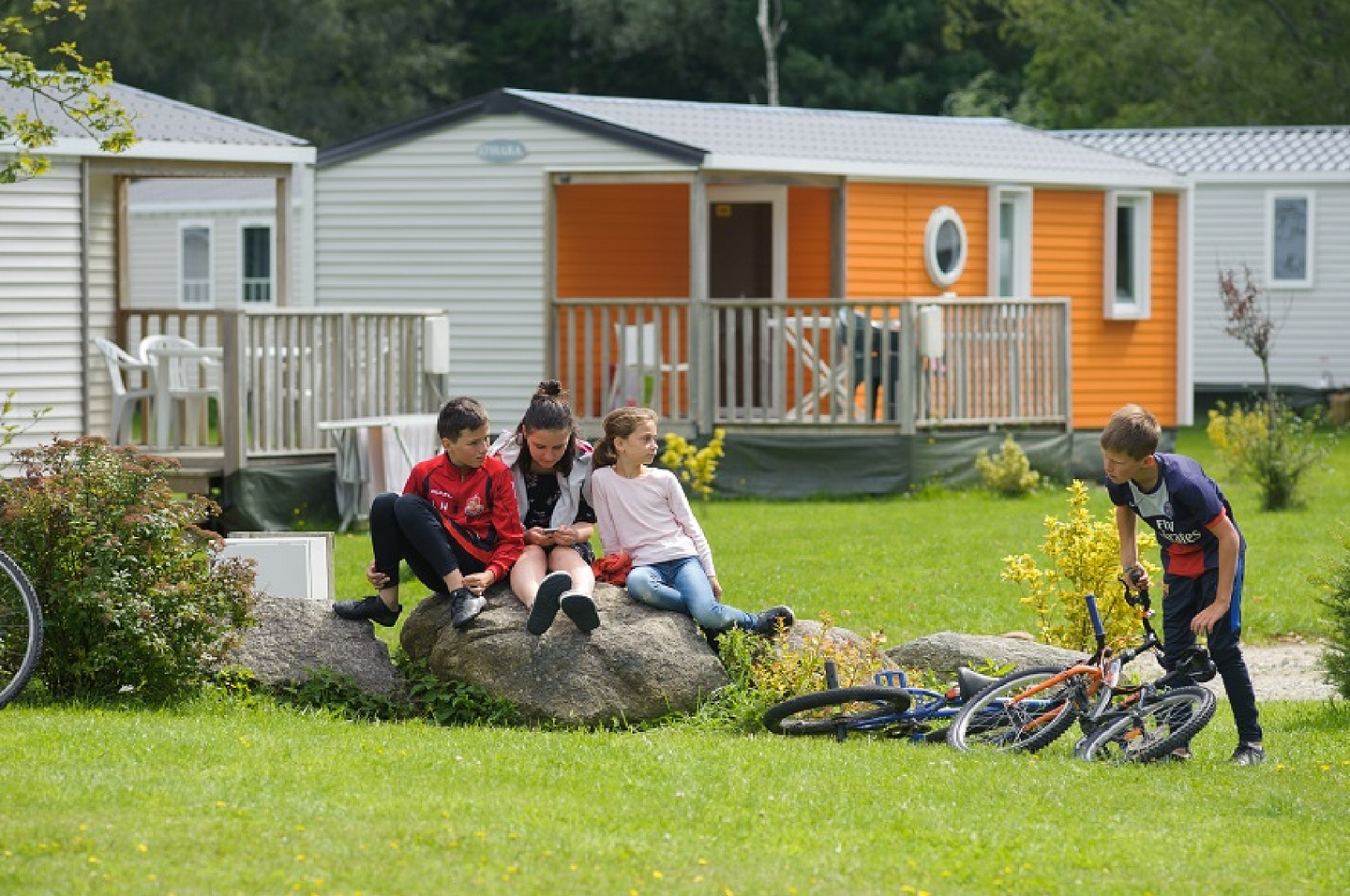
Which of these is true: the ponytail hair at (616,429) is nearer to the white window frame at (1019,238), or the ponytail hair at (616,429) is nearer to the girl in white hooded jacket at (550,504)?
the girl in white hooded jacket at (550,504)

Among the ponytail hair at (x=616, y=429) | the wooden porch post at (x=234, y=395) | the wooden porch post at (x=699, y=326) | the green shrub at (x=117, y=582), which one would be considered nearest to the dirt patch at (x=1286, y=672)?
the ponytail hair at (x=616, y=429)

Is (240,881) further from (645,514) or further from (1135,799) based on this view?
(645,514)

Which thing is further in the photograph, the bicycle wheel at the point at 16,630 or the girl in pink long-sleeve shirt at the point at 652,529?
the girl in pink long-sleeve shirt at the point at 652,529

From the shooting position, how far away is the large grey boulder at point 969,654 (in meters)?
9.30

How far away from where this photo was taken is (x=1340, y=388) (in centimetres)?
2780

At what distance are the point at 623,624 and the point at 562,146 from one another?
36.0 ft

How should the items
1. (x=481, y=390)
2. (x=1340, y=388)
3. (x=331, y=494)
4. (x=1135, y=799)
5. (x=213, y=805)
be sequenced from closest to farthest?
1. (x=213, y=805)
2. (x=1135, y=799)
3. (x=331, y=494)
4. (x=481, y=390)
5. (x=1340, y=388)

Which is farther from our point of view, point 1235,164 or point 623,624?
point 1235,164

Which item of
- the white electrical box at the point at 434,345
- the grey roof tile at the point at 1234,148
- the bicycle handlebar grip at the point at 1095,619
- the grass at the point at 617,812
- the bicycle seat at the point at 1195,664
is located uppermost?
the grey roof tile at the point at 1234,148

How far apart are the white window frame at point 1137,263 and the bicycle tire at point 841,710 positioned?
14330 millimetres

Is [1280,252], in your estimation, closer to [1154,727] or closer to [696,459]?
[696,459]

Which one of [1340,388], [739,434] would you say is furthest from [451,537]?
[1340,388]

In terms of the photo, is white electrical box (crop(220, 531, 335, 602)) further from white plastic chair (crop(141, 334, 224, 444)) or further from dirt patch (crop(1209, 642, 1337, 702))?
white plastic chair (crop(141, 334, 224, 444))

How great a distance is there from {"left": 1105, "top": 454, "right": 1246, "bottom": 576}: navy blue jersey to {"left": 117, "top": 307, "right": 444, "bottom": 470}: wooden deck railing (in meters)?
8.92
